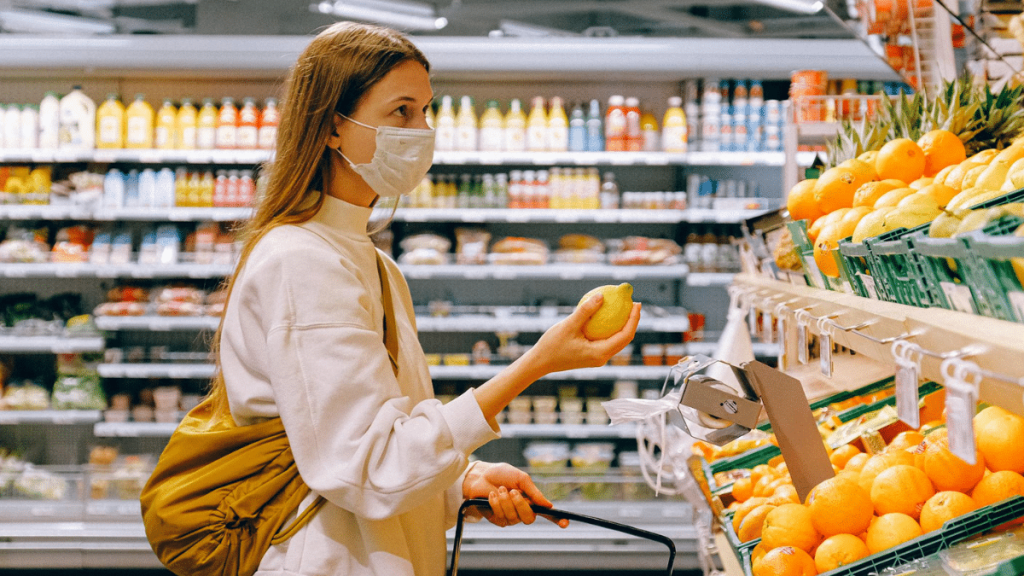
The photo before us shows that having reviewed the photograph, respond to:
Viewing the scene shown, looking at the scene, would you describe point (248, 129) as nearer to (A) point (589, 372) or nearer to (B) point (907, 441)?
(A) point (589, 372)

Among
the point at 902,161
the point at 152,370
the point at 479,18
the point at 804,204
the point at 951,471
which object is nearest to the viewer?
the point at 951,471

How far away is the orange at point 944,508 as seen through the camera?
98cm

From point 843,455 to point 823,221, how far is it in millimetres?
447

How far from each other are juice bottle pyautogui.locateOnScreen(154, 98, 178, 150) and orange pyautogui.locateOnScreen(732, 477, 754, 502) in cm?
330

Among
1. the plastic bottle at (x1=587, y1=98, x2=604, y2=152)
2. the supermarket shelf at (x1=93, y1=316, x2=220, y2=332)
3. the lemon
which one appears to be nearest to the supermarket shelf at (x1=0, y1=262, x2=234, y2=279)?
the supermarket shelf at (x1=93, y1=316, x2=220, y2=332)

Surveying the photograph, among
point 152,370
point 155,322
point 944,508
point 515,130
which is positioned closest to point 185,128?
point 155,322

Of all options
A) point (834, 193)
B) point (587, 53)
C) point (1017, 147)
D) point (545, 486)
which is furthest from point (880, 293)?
point (587, 53)

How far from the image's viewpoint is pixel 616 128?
150 inches

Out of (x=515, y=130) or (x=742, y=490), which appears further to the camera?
(x=515, y=130)

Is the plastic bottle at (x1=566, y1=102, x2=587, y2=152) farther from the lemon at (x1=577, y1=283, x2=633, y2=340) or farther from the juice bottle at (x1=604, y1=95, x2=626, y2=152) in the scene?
the lemon at (x1=577, y1=283, x2=633, y2=340)

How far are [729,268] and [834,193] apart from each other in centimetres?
245

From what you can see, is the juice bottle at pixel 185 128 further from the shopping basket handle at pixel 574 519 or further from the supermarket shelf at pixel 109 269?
the shopping basket handle at pixel 574 519

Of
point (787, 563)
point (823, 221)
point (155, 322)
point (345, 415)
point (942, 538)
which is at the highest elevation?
point (823, 221)

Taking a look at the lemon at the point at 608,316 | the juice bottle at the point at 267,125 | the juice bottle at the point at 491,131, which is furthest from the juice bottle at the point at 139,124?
the lemon at the point at 608,316
